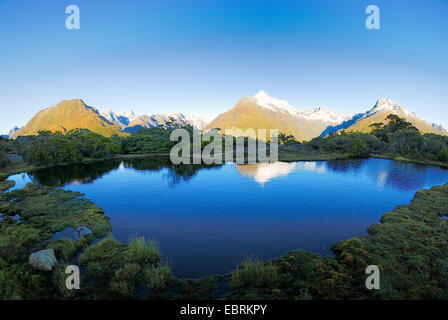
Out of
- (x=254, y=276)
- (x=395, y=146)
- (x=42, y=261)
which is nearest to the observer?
(x=254, y=276)

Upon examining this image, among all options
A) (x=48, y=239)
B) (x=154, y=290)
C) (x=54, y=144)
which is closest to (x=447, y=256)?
(x=154, y=290)

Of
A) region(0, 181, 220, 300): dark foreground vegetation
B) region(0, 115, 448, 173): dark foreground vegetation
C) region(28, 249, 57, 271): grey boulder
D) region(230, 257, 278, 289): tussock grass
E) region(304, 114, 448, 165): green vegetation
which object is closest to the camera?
region(0, 181, 220, 300): dark foreground vegetation

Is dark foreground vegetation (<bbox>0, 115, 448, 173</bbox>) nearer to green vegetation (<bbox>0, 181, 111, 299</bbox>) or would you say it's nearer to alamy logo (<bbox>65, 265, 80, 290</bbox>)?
green vegetation (<bbox>0, 181, 111, 299</bbox>)

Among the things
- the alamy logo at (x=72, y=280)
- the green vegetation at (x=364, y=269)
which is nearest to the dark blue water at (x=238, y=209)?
the green vegetation at (x=364, y=269)

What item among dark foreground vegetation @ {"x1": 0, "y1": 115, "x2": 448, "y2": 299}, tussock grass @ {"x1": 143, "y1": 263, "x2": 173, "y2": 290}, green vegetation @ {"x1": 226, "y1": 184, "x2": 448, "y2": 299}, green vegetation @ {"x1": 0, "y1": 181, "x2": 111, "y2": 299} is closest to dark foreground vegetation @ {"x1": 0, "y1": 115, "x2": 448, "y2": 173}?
green vegetation @ {"x1": 0, "y1": 181, "x2": 111, "y2": 299}

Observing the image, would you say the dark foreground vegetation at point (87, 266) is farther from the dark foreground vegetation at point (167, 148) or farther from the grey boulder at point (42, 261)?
the dark foreground vegetation at point (167, 148)

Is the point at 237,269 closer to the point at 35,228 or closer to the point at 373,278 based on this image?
the point at 373,278

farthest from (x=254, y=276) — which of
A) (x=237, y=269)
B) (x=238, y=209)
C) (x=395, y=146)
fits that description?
(x=395, y=146)
